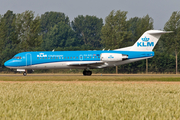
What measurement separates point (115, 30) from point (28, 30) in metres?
18.3

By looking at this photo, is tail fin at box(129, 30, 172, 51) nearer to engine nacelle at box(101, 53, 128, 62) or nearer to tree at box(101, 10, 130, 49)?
engine nacelle at box(101, 53, 128, 62)

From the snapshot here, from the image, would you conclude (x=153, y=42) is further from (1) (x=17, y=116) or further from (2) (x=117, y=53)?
(1) (x=17, y=116)

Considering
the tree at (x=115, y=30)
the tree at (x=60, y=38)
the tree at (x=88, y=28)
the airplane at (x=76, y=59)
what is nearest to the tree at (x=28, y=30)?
the tree at (x=115, y=30)

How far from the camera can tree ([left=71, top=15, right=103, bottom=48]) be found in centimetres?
11681

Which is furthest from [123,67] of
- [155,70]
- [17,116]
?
[17,116]

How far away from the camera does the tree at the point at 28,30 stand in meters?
58.6

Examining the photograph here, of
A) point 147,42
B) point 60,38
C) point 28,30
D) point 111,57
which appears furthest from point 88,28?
point 111,57

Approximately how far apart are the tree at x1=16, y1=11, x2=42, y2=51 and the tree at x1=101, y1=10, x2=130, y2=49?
46.2ft

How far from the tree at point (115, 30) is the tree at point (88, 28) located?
5637 cm

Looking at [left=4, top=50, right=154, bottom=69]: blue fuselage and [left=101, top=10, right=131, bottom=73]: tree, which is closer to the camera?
[left=4, top=50, right=154, bottom=69]: blue fuselage

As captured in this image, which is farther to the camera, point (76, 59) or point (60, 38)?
point (60, 38)

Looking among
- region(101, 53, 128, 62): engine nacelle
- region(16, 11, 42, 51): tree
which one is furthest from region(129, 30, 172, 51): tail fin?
region(16, 11, 42, 51): tree

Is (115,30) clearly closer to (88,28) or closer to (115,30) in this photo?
(115,30)

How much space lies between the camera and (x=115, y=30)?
57656 mm
